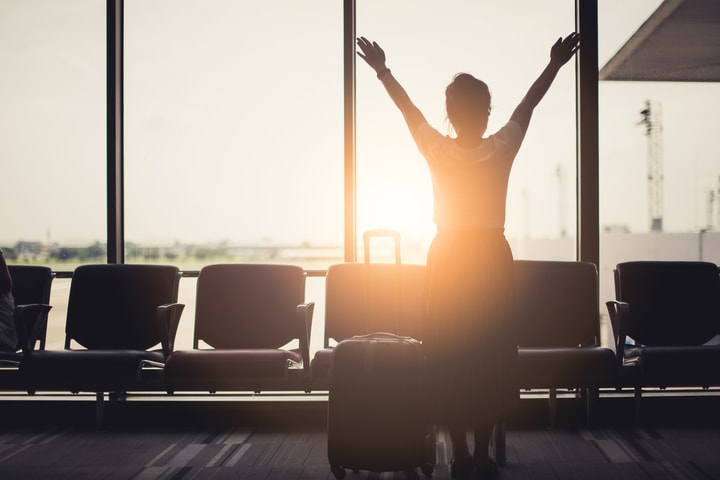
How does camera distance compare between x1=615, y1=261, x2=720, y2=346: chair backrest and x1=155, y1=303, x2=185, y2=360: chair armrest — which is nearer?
x1=155, y1=303, x2=185, y2=360: chair armrest

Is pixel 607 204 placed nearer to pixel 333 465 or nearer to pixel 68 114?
pixel 333 465

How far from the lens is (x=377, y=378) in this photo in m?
2.31

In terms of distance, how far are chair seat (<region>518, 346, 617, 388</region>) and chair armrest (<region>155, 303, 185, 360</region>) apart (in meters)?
1.85

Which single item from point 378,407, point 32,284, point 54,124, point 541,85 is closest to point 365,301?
point 378,407

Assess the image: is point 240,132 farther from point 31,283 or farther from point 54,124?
point 31,283

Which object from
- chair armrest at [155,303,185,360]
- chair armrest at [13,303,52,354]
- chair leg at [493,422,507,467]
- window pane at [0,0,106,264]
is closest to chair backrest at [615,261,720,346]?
chair leg at [493,422,507,467]

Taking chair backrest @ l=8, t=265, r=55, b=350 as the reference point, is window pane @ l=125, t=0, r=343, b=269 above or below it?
above

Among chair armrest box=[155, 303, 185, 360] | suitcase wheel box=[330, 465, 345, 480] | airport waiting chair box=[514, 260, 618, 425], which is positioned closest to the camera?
suitcase wheel box=[330, 465, 345, 480]

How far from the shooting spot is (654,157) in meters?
3.77

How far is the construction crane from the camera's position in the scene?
3.74 metres

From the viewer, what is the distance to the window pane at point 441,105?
12.1ft

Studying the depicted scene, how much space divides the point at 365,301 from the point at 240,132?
1.47 meters

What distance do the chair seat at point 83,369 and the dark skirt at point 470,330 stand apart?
162 cm

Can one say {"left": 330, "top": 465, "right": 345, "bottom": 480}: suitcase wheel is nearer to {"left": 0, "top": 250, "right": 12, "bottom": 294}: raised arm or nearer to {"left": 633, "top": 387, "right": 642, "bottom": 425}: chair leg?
{"left": 633, "top": 387, "right": 642, "bottom": 425}: chair leg
